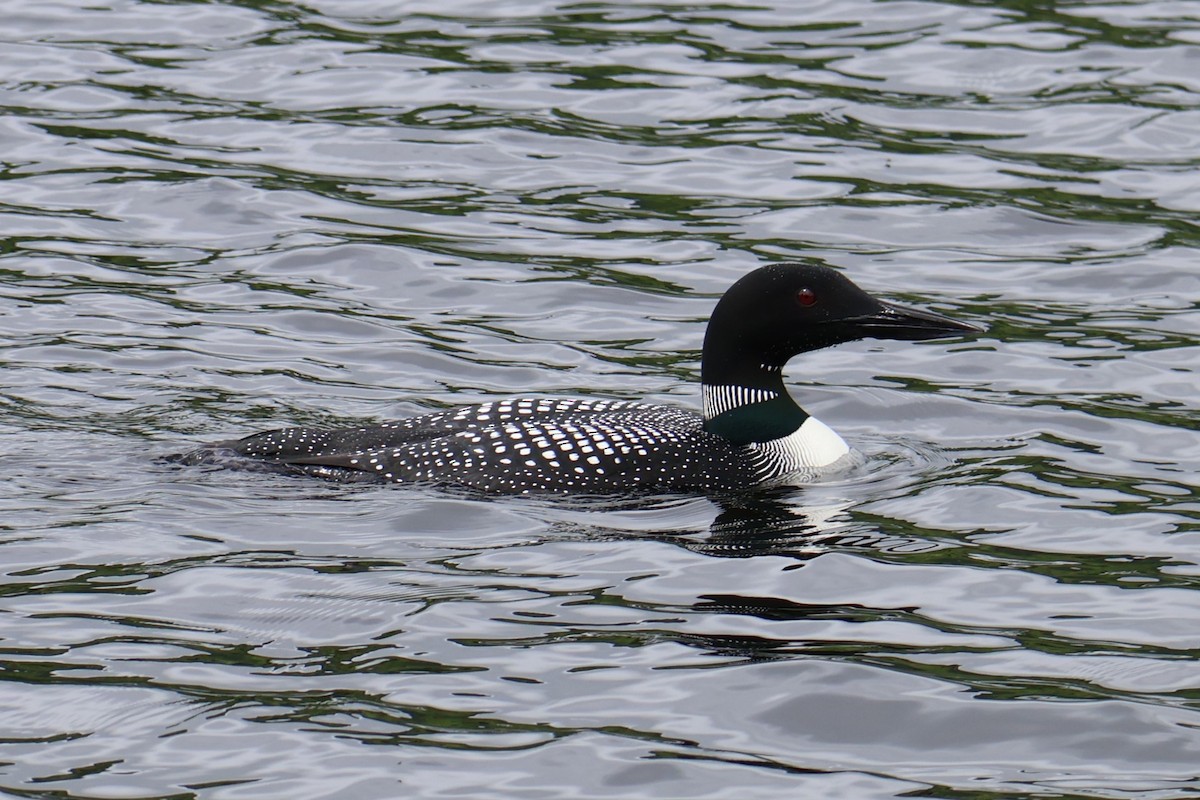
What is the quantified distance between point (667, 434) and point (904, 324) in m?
0.92

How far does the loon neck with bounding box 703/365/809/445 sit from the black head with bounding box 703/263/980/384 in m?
0.04

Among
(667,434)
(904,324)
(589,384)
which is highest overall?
(904,324)

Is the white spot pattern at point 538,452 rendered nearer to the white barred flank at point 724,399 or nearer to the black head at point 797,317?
the white barred flank at point 724,399

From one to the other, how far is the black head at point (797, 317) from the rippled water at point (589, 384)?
0.50 m

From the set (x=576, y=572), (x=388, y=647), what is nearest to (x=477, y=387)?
(x=576, y=572)

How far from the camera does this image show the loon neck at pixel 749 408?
7434 mm

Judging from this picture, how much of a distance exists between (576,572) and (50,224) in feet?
16.0

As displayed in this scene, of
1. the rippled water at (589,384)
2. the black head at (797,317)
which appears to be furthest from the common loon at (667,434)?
the rippled water at (589,384)

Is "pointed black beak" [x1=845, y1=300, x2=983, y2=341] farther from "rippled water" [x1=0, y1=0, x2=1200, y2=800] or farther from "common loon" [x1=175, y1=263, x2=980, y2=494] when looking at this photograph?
"rippled water" [x1=0, y1=0, x2=1200, y2=800]

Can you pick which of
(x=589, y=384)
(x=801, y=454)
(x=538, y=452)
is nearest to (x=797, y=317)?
(x=801, y=454)

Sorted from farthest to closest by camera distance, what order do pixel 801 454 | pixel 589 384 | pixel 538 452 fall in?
pixel 589 384, pixel 801 454, pixel 538 452

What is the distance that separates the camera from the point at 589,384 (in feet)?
27.7

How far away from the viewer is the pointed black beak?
7387mm

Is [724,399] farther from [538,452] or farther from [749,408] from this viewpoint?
[538,452]
